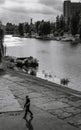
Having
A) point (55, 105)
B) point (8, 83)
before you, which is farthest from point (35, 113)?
point (8, 83)

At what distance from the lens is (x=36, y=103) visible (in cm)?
2406

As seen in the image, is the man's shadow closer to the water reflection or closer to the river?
the water reflection

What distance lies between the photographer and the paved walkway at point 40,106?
1891cm

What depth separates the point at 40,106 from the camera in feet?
76.1

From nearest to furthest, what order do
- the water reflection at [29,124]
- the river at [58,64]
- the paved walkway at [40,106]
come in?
the water reflection at [29,124]
the paved walkway at [40,106]
the river at [58,64]

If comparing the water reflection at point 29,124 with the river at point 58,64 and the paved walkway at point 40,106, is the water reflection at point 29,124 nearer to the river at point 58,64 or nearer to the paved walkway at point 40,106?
the paved walkway at point 40,106

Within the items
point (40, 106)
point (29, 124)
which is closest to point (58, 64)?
point (40, 106)

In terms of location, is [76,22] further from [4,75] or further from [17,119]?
[17,119]

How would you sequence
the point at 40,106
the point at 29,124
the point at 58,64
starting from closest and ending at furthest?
1. the point at 29,124
2. the point at 40,106
3. the point at 58,64

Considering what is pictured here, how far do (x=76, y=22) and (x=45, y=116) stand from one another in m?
159

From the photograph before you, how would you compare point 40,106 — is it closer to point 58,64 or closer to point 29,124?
point 29,124

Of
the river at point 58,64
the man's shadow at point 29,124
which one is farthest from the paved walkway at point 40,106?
the river at point 58,64

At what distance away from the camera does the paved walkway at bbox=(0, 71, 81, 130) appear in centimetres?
1891

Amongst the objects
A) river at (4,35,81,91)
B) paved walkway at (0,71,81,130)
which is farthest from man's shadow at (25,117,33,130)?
river at (4,35,81,91)
